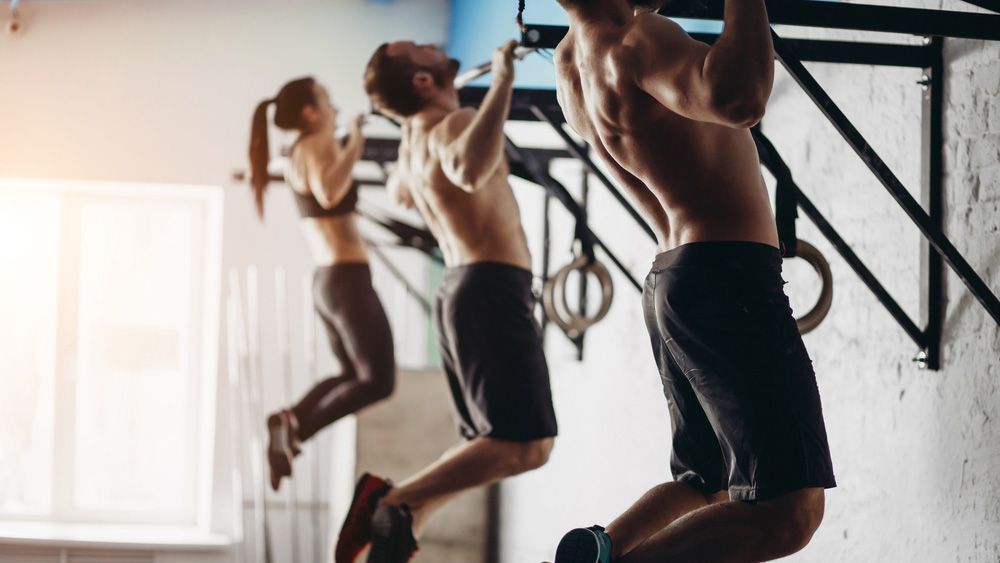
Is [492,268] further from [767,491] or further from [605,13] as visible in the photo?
[767,491]

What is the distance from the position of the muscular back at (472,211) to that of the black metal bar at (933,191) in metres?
0.94

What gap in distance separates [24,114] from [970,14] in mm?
5491

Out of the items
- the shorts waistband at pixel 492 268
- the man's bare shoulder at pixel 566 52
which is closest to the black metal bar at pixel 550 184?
the shorts waistband at pixel 492 268

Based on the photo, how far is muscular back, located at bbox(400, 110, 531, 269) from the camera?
256 centimetres

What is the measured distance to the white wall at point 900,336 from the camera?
1851mm

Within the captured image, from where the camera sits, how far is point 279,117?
326 centimetres

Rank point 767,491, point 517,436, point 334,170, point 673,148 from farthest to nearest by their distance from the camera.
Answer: point 334,170
point 517,436
point 673,148
point 767,491

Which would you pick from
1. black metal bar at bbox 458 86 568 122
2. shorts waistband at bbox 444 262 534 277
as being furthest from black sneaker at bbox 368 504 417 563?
black metal bar at bbox 458 86 568 122

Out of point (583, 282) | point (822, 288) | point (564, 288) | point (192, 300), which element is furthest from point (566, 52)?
point (192, 300)

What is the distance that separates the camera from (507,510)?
507cm

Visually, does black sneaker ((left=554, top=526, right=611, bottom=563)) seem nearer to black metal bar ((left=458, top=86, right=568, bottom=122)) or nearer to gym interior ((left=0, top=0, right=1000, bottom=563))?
black metal bar ((left=458, top=86, right=568, bottom=122))

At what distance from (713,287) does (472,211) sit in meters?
1.14

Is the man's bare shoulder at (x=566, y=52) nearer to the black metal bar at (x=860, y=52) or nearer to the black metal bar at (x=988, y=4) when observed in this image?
the black metal bar at (x=860, y=52)

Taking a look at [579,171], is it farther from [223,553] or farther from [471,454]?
[223,553]
